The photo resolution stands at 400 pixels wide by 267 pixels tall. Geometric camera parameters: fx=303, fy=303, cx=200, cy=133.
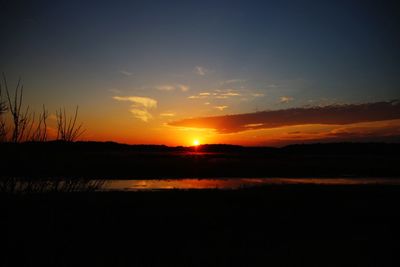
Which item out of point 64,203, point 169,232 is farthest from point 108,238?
point 64,203

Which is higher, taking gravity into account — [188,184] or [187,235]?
[187,235]

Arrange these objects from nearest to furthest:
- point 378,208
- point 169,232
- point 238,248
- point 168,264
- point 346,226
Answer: point 168,264, point 238,248, point 169,232, point 346,226, point 378,208

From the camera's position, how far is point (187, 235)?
9.34m

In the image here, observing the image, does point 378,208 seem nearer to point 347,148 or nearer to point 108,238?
point 108,238

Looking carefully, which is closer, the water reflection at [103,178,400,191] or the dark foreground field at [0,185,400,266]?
the dark foreground field at [0,185,400,266]

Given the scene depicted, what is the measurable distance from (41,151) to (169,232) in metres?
4.56

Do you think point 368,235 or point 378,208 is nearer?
point 368,235

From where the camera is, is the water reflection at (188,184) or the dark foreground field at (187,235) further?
the water reflection at (188,184)

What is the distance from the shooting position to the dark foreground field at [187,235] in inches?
285

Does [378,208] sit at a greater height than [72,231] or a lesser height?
lesser

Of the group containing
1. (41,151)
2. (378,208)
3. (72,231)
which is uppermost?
(41,151)

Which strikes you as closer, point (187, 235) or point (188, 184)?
point (187, 235)

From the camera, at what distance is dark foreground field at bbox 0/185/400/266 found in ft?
23.7

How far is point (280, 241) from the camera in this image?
29.2ft
